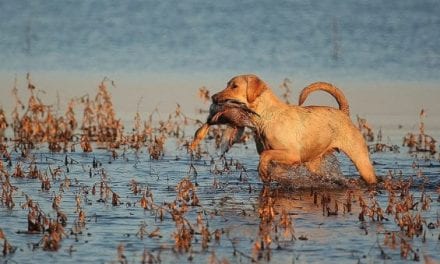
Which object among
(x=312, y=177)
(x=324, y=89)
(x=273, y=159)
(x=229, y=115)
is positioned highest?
(x=324, y=89)

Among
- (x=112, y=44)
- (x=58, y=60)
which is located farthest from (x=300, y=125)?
(x=112, y=44)

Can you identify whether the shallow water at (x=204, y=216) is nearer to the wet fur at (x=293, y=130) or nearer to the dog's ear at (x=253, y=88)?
the wet fur at (x=293, y=130)

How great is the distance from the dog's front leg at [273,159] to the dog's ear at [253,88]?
Result: 0.63 metres

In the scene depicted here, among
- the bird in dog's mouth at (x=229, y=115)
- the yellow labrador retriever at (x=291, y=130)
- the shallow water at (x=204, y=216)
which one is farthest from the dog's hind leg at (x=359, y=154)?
the bird in dog's mouth at (x=229, y=115)

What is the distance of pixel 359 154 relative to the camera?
13469mm

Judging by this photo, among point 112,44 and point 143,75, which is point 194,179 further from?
point 112,44

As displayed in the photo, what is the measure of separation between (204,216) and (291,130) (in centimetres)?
231

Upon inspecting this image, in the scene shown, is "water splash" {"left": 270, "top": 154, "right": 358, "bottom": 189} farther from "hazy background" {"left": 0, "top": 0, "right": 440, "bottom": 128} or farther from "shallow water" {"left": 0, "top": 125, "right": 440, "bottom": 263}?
"hazy background" {"left": 0, "top": 0, "right": 440, "bottom": 128}

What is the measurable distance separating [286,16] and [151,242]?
20.1 metres

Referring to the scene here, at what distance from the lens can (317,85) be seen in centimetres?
1365

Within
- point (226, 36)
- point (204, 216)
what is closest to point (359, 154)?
point (204, 216)

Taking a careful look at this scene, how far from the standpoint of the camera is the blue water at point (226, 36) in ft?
78.0

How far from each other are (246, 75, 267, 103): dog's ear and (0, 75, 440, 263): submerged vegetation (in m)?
0.77

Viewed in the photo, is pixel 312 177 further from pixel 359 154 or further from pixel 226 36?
pixel 226 36
